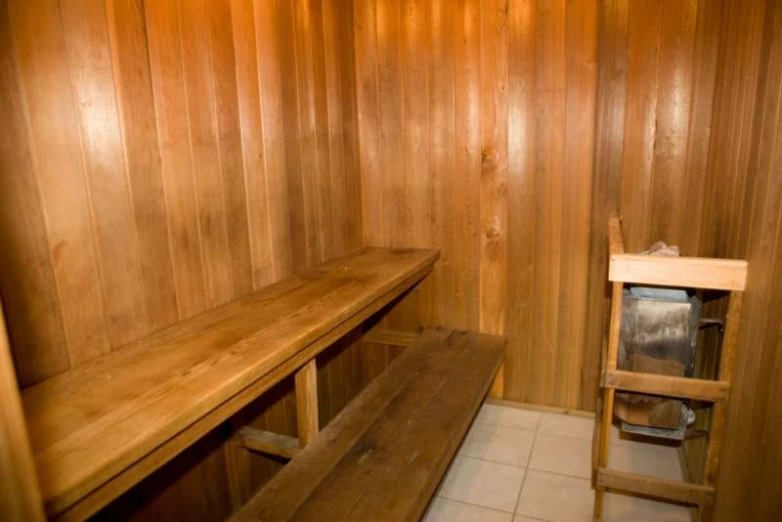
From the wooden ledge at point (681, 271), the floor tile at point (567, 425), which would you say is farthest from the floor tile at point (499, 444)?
the wooden ledge at point (681, 271)

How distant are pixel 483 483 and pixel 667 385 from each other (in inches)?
37.8

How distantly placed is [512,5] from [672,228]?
141cm

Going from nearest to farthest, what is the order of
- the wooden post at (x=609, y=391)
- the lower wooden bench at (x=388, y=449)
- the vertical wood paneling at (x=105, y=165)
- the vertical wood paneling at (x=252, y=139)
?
the vertical wood paneling at (x=105, y=165) → the lower wooden bench at (x=388, y=449) → the wooden post at (x=609, y=391) → the vertical wood paneling at (x=252, y=139)

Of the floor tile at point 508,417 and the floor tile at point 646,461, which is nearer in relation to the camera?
the floor tile at point 646,461

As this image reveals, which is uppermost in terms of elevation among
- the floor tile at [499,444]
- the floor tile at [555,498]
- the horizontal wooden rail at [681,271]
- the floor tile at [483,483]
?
the horizontal wooden rail at [681,271]

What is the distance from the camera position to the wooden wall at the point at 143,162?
137 cm

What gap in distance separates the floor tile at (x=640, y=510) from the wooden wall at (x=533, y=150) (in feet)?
2.44

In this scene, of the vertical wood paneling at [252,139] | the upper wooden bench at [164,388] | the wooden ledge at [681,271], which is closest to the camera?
the upper wooden bench at [164,388]

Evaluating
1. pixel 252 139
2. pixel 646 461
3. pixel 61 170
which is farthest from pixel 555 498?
pixel 61 170

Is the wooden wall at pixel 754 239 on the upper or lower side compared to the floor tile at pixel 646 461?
upper

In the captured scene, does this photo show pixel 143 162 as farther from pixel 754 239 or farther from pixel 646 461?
pixel 646 461

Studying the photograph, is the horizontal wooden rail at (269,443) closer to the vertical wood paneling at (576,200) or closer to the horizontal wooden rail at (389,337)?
the horizontal wooden rail at (389,337)

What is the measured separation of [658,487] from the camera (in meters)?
1.98

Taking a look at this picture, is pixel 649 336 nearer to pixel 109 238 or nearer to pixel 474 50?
pixel 474 50
